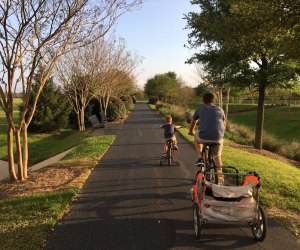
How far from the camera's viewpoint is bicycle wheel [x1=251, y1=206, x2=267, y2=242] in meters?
4.49

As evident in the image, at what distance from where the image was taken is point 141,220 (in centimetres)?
543

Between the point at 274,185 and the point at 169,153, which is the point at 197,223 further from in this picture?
the point at 169,153

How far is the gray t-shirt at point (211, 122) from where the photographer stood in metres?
6.21

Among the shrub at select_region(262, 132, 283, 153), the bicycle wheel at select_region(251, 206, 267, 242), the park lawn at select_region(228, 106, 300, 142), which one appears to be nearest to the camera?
the bicycle wheel at select_region(251, 206, 267, 242)

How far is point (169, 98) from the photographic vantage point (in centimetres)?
7062

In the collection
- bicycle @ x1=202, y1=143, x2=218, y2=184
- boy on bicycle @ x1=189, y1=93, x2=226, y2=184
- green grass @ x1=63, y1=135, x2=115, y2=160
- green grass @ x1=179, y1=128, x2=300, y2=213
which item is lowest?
green grass @ x1=63, y1=135, x2=115, y2=160

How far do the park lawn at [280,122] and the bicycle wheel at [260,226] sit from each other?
2770cm

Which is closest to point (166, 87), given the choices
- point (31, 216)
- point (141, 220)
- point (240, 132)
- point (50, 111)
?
point (50, 111)

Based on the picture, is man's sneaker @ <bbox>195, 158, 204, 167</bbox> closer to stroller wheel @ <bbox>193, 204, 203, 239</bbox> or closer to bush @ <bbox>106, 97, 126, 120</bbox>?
stroller wheel @ <bbox>193, 204, 203, 239</bbox>

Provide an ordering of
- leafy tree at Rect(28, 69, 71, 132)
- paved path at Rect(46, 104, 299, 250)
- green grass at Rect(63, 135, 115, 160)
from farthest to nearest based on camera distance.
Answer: leafy tree at Rect(28, 69, 71, 132) → green grass at Rect(63, 135, 115, 160) → paved path at Rect(46, 104, 299, 250)

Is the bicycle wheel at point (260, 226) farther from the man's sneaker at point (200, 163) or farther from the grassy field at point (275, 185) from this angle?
the man's sneaker at point (200, 163)

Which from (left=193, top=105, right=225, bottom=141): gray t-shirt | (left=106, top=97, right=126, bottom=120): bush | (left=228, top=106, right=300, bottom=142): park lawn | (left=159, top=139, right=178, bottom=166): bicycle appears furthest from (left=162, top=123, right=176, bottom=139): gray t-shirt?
(left=228, top=106, right=300, bottom=142): park lawn

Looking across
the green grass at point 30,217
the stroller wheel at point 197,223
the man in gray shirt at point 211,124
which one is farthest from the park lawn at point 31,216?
the man in gray shirt at point 211,124

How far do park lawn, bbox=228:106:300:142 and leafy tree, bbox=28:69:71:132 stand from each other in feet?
58.2
